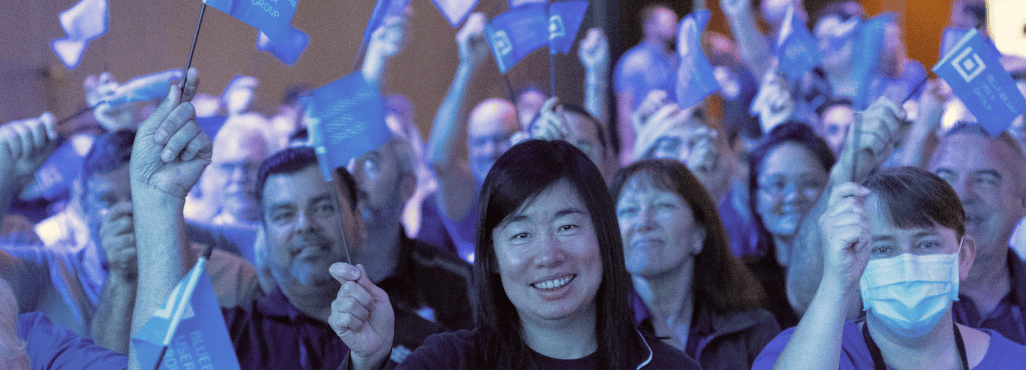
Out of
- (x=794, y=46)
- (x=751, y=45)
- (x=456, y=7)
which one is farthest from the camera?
(x=751, y=45)

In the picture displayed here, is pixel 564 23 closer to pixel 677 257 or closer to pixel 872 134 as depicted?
pixel 677 257

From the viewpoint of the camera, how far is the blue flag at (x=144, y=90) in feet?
9.52

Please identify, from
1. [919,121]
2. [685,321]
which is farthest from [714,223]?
[919,121]

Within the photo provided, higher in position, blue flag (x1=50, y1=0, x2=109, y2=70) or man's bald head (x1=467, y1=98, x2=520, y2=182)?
blue flag (x1=50, y1=0, x2=109, y2=70)

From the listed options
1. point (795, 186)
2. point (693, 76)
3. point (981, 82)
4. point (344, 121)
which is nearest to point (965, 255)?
point (981, 82)

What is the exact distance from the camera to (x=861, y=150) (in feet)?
8.76

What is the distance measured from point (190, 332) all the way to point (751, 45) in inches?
173

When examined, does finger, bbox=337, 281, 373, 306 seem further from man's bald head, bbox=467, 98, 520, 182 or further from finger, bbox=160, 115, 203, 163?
man's bald head, bbox=467, 98, 520, 182

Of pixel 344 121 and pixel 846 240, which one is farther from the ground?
pixel 344 121

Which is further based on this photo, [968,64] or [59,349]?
[968,64]

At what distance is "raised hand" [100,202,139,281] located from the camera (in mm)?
2355

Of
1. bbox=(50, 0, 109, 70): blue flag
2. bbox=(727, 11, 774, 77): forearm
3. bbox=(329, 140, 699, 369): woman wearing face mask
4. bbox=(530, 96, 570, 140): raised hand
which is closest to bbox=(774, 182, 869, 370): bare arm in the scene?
bbox=(329, 140, 699, 369): woman wearing face mask

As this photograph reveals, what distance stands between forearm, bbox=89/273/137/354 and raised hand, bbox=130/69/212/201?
0.92 m

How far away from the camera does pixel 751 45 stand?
17.0 feet
